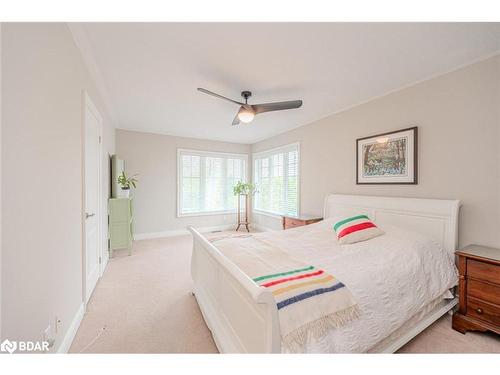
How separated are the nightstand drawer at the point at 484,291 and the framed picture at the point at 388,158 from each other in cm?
114

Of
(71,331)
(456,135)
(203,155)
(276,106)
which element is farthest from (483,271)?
(203,155)

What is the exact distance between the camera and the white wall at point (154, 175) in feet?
15.2

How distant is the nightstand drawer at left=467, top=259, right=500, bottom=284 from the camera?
5.35 feet

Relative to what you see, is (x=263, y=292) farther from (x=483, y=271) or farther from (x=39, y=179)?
(x=483, y=271)

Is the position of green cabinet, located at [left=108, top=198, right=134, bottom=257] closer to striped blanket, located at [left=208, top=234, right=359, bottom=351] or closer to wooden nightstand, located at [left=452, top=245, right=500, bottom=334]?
striped blanket, located at [left=208, top=234, right=359, bottom=351]

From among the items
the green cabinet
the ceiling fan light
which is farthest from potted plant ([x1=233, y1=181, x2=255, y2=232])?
the ceiling fan light

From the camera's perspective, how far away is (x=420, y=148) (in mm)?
2426

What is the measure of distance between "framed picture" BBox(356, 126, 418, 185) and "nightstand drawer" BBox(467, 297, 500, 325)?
4.17 feet

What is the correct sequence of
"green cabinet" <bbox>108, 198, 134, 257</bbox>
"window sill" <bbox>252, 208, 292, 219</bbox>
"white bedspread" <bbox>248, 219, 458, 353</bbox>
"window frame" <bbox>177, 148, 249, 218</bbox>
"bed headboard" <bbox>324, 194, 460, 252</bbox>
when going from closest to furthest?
"white bedspread" <bbox>248, 219, 458, 353</bbox> → "bed headboard" <bbox>324, 194, 460, 252</bbox> → "green cabinet" <bbox>108, 198, 134, 257</bbox> → "window sill" <bbox>252, 208, 292, 219</bbox> → "window frame" <bbox>177, 148, 249, 218</bbox>

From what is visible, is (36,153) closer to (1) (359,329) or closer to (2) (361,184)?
(1) (359,329)

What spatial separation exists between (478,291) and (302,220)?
2.10 m

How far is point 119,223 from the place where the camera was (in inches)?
140

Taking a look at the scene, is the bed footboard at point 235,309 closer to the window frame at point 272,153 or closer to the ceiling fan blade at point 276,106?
the ceiling fan blade at point 276,106
